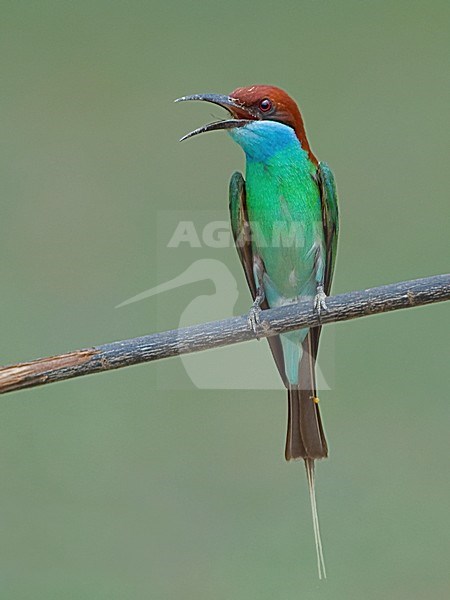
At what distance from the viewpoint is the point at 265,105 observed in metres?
1.83

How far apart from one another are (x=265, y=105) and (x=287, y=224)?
0.78 feet

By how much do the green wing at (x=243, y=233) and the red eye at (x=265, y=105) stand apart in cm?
18

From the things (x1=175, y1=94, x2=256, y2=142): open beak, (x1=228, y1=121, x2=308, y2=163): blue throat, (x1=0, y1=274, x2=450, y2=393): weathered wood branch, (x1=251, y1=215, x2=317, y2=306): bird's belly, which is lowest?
(x1=0, y1=274, x2=450, y2=393): weathered wood branch

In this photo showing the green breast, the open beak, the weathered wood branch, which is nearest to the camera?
the weathered wood branch

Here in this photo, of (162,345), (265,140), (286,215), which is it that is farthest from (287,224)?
(162,345)

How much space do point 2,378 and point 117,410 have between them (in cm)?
132

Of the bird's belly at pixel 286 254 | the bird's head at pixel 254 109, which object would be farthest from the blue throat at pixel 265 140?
the bird's belly at pixel 286 254

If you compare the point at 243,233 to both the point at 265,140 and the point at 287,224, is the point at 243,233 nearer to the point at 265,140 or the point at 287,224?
the point at 287,224

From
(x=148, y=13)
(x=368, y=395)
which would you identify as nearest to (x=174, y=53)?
(x=148, y=13)

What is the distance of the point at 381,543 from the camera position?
2.55 metres

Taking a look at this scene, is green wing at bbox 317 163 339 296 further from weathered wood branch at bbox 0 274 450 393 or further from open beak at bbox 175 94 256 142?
weathered wood branch at bbox 0 274 450 393

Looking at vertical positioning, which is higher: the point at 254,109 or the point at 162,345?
the point at 254,109

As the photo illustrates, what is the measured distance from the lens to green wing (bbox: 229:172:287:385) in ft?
6.51

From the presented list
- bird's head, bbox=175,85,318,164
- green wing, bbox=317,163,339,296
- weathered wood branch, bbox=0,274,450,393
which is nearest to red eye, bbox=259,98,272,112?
bird's head, bbox=175,85,318,164
